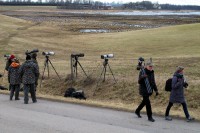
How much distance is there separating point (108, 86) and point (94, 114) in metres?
6.72

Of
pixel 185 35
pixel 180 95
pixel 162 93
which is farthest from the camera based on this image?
pixel 185 35

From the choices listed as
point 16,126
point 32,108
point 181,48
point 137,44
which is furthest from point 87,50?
→ point 16,126

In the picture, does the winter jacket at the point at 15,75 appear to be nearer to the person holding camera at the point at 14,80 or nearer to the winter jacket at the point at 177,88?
the person holding camera at the point at 14,80

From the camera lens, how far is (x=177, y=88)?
12.6 meters

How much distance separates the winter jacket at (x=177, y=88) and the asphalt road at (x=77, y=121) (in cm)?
71

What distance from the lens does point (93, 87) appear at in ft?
67.1

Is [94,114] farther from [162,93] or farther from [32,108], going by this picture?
[162,93]

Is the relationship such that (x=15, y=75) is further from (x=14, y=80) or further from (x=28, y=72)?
(x=28, y=72)

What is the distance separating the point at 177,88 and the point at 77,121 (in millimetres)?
3271

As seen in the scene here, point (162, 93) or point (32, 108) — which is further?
point (162, 93)

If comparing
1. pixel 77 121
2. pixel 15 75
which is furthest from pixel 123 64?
pixel 77 121

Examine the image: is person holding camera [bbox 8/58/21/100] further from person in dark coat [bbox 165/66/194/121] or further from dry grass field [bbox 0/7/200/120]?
person in dark coat [bbox 165/66/194/121]

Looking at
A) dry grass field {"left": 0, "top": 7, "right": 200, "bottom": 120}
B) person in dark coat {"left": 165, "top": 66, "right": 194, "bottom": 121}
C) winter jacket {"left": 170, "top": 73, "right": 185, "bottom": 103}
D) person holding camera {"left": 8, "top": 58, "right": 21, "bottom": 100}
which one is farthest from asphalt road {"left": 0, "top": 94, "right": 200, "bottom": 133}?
person holding camera {"left": 8, "top": 58, "right": 21, "bottom": 100}

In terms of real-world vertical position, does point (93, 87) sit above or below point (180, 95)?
below
